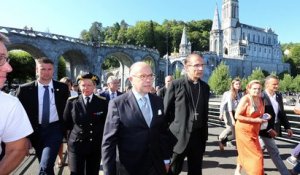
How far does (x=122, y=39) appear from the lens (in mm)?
91938

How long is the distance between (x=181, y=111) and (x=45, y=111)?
1945 millimetres

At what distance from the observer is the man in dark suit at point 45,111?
455 centimetres

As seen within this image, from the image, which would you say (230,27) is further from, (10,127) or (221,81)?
(10,127)

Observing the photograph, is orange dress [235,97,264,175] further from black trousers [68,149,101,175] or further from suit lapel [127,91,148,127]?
suit lapel [127,91,148,127]

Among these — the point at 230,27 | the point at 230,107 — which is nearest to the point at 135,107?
the point at 230,107

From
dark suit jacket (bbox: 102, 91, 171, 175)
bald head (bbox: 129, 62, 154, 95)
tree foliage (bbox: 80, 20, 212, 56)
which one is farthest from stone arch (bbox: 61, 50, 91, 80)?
dark suit jacket (bbox: 102, 91, 171, 175)

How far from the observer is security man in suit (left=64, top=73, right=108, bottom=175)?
4668 millimetres

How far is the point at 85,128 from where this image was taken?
4.76 metres

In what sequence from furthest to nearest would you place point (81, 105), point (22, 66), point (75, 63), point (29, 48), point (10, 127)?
point (22, 66) < point (75, 63) < point (29, 48) < point (81, 105) < point (10, 127)

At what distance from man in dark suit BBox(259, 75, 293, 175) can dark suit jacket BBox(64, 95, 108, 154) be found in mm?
2929

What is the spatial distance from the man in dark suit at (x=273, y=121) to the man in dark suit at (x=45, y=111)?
11.5 feet

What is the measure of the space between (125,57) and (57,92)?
47522 millimetres

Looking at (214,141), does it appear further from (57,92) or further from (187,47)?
(187,47)

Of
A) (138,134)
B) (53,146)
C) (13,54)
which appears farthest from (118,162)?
(13,54)
